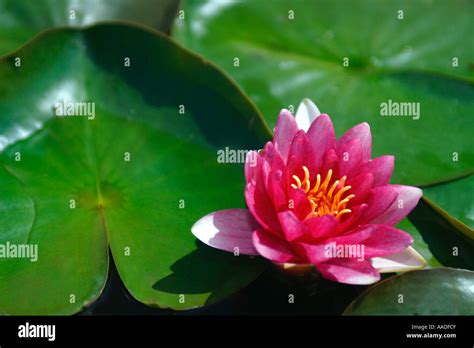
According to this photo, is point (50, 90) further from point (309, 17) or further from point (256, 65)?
point (309, 17)

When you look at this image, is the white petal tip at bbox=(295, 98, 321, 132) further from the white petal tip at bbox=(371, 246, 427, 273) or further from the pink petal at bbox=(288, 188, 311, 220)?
the white petal tip at bbox=(371, 246, 427, 273)

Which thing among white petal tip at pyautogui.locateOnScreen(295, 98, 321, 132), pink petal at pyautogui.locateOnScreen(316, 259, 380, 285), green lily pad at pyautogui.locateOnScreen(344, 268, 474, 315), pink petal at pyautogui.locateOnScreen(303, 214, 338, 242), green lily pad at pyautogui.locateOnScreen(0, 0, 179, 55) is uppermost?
green lily pad at pyautogui.locateOnScreen(0, 0, 179, 55)

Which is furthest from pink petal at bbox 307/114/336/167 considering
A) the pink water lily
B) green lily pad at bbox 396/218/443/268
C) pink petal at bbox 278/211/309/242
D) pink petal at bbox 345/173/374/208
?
green lily pad at bbox 396/218/443/268

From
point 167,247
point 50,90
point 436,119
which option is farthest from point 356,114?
point 50,90

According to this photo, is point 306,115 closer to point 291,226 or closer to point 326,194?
point 326,194

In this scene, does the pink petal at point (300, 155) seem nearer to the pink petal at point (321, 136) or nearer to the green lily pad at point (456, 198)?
the pink petal at point (321, 136)

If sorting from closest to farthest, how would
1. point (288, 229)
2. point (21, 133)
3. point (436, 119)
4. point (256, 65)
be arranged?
point (288, 229)
point (21, 133)
point (436, 119)
point (256, 65)

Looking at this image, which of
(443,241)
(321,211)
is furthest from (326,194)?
(443,241)
